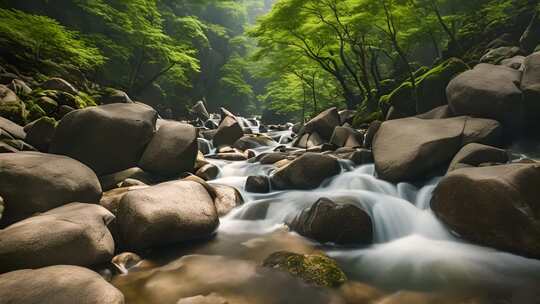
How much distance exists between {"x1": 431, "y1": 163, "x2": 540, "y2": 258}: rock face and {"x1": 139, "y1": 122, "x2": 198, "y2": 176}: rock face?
248 inches

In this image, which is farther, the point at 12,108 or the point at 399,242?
the point at 12,108

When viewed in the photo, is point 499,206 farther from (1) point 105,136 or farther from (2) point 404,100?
(1) point 105,136

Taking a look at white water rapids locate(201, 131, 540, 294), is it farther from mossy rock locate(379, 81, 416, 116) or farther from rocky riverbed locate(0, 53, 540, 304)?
mossy rock locate(379, 81, 416, 116)

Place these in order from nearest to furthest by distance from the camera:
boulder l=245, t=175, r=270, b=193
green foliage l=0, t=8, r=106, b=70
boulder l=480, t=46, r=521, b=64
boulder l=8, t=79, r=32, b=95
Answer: boulder l=245, t=175, r=270, b=193 → boulder l=8, t=79, r=32, b=95 → green foliage l=0, t=8, r=106, b=70 → boulder l=480, t=46, r=521, b=64

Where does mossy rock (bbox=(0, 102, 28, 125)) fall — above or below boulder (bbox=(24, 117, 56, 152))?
above


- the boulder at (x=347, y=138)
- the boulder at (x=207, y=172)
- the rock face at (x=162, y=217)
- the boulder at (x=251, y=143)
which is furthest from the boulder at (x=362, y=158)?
the boulder at (x=251, y=143)

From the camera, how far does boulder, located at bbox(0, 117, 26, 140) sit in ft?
24.5

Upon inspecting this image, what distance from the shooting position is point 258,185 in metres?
8.52

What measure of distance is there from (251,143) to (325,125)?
380cm

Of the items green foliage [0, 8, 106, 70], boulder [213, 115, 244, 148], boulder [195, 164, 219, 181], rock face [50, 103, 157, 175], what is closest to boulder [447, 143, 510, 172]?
boulder [195, 164, 219, 181]

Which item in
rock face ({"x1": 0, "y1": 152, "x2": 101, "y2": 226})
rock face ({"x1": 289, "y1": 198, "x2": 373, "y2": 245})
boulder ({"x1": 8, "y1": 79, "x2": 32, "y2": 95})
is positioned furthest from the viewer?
boulder ({"x1": 8, "y1": 79, "x2": 32, "y2": 95})

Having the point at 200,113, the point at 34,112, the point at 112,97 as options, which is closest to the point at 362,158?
the point at 34,112

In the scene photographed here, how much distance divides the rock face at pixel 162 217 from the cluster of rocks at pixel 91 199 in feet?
0.05

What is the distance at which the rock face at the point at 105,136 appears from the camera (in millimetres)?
7586
